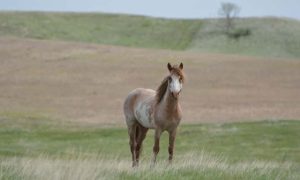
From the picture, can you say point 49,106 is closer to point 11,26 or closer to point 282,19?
point 11,26

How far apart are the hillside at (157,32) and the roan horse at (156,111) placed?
200 feet

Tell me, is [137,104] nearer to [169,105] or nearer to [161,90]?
[161,90]

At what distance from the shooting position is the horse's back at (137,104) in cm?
1380

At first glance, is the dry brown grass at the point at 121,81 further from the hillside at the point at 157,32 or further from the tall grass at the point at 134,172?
the tall grass at the point at 134,172

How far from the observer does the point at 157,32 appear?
8869cm

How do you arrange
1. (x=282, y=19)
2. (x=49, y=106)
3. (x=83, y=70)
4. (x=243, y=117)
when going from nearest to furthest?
(x=243, y=117), (x=49, y=106), (x=83, y=70), (x=282, y=19)

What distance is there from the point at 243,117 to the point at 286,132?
718 cm

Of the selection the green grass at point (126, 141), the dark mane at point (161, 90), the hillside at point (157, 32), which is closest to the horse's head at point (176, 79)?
the dark mane at point (161, 90)

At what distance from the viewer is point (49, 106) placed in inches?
1591

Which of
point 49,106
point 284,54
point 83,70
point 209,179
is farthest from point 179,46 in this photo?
point 209,179

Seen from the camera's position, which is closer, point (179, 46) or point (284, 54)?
point (284, 54)

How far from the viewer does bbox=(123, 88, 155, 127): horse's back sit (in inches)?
543

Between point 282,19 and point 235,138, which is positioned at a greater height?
point 282,19

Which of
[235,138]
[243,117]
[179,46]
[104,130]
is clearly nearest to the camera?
[235,138]
